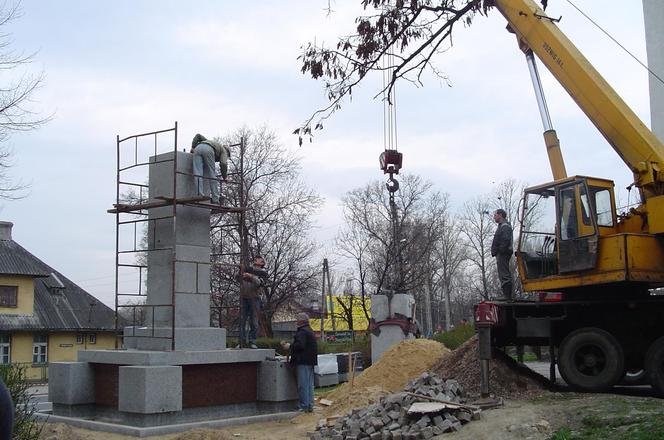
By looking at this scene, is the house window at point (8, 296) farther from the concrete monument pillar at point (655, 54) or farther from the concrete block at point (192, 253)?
the concrete monument pillar at point (655, 54)

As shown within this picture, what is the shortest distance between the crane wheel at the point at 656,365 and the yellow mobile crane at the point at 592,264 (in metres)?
0.01

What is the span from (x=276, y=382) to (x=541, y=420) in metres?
5.11

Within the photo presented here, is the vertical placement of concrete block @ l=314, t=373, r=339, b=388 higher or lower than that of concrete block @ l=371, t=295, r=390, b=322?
lower

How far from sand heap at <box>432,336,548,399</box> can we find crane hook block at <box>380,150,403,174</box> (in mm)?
6164

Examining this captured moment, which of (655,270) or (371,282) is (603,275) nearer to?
(655,270)

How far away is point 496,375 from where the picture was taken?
39.5 feet

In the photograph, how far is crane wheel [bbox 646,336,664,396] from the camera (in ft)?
36.2

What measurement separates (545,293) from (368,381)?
4293 millimetres

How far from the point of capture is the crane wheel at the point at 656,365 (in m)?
11.0

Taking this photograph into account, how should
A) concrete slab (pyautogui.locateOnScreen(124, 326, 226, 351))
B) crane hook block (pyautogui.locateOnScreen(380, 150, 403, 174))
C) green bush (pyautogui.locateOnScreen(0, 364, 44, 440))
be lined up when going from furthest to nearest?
crane hook block (pyautogui.locateOnScreen(380, 150, 403, 174)), concrete slab (pyautogui.locateOnScreen(124, 326, 226, 351)), green bush (pyautogui.locateOnScreen(0, 364, 44, 440))

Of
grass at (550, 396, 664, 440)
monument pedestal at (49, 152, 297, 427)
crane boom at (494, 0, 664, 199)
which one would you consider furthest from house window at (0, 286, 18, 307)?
grass at (550, 396, 664, 440)

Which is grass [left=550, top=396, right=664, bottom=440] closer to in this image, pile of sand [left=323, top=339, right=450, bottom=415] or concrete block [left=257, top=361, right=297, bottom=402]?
pile of sand [left=323, top=339, right=450, bottom=415]

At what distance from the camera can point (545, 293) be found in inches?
503

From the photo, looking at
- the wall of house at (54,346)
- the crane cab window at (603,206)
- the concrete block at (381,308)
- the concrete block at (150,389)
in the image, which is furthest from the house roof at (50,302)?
the crane cab window at (603,206)
